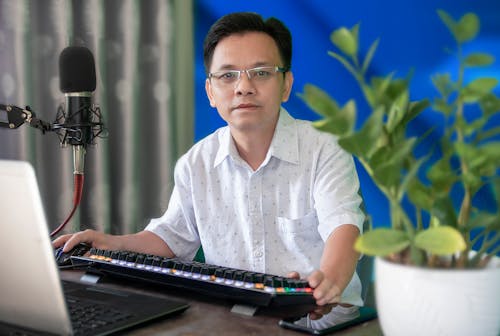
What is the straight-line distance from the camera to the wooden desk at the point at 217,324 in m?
0.82

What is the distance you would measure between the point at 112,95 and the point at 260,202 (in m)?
0.83

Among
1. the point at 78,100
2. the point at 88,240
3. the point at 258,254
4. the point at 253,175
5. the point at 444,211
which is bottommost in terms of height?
the point at 258,254

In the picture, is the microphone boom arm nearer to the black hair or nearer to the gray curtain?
the black hair

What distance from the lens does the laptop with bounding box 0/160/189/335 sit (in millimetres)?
679

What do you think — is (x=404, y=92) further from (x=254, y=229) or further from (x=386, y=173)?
(x=254, y=229)

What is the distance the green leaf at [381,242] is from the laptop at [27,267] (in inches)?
14.5

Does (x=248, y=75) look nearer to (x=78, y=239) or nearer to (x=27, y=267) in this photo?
(x=78, y=239)

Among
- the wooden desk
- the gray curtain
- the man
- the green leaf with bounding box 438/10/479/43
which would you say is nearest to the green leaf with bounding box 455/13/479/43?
the green leaf with bounding box 438/10/479/43

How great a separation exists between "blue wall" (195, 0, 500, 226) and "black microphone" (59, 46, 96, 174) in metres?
0.78

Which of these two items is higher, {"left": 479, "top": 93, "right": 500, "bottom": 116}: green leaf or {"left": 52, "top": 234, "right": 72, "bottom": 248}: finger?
{"left": 479, "top": 93, "right": 500, "bottom": 116}: green leaf

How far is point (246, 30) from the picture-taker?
5.20 feet

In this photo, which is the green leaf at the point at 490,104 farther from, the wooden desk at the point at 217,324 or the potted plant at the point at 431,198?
the wooden desk at the point at 217,324

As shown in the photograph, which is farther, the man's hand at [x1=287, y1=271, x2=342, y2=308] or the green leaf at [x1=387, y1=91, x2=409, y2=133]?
the man's hand at [x1=287, y1=271, x2=342, y2=308]

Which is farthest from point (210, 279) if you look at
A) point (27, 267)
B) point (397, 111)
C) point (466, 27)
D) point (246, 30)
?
point (246, 30)
